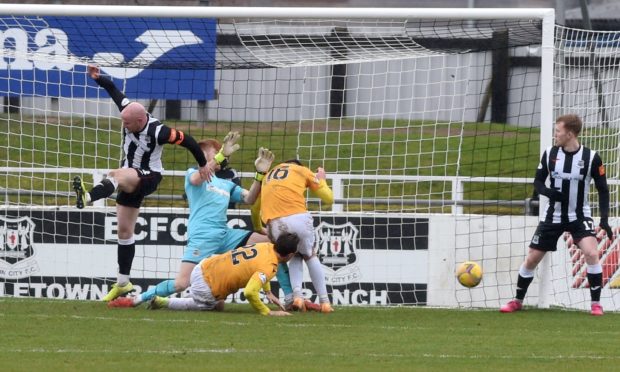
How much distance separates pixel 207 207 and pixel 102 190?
1.18 metres

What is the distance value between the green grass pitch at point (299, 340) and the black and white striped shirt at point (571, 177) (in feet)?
3.37

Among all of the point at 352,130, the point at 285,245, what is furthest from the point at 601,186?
the point at 352,130

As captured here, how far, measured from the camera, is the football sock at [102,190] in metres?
11.0

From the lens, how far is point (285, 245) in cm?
1074

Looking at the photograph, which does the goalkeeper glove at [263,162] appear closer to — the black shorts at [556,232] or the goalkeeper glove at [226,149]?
the goalkeeper glove at [226,149]

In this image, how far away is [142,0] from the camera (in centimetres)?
2522

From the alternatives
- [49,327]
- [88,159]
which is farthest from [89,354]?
[88,159]

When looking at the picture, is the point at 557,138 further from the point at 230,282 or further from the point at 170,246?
the point at 170,246

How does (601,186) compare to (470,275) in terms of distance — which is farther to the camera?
(470,275)

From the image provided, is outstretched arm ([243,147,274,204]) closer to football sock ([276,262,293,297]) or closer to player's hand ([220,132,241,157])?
player's hand ([220,132,241,157])

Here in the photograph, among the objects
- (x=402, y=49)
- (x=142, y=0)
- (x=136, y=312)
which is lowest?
(x=136, y=312)

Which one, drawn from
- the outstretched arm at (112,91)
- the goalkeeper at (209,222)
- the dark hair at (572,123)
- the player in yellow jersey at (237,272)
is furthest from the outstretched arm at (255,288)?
the dark hair at (572,123)

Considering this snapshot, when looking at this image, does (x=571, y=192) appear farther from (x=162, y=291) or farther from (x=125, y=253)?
(x=125, y=253)

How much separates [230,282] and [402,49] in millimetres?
4237
